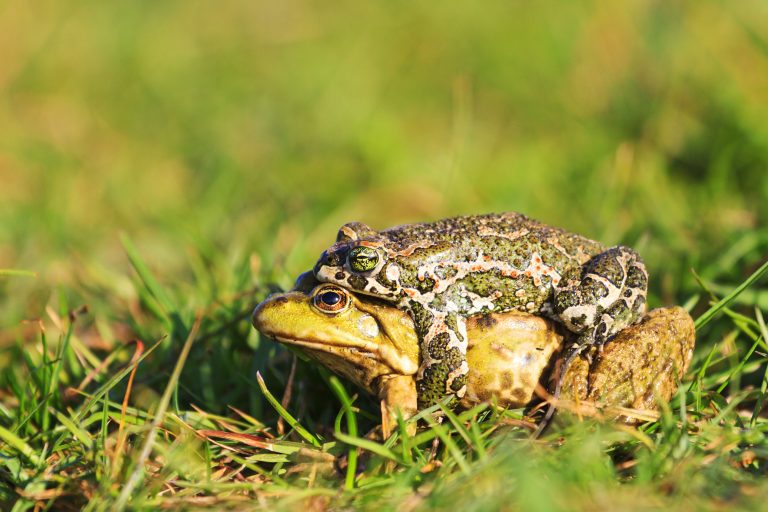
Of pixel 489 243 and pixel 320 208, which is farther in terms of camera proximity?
pixel 320 208

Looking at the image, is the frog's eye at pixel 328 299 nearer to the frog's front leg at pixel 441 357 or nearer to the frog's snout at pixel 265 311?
the frog's snout at pixel 265 311

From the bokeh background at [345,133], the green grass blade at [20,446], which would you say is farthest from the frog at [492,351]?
the green grass blade at [20,446]

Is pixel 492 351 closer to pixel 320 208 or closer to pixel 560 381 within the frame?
pixel 560 381

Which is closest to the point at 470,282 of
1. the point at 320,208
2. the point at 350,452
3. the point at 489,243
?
the point at 489,243

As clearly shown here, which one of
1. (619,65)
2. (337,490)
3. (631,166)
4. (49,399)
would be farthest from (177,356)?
(619,65)

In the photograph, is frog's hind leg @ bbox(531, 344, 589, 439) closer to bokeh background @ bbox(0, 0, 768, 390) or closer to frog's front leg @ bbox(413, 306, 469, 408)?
frog's front leg @ bbox(413, 306, 469, 408)

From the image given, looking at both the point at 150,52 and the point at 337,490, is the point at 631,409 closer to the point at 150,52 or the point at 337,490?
the point at 337,490
